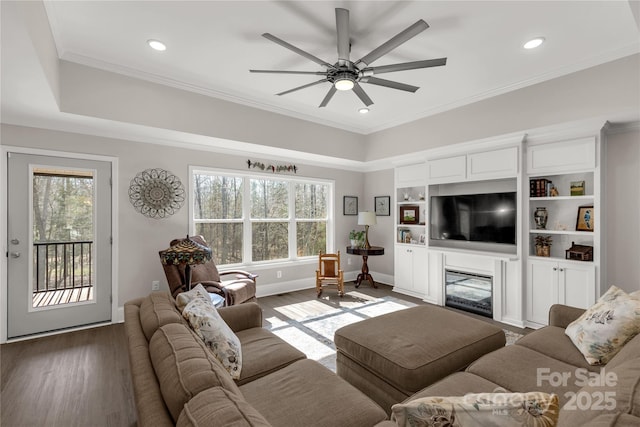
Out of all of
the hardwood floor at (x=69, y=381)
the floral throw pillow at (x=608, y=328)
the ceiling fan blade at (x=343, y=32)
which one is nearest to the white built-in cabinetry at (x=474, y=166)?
the hardwood floor at (x=69, y=381)

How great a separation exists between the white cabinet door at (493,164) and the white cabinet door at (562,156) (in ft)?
0.57

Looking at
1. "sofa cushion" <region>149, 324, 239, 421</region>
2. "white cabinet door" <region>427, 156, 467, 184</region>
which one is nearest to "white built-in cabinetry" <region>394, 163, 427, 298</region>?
"white cabinet door" <region>427, 156, 467, 184</region>

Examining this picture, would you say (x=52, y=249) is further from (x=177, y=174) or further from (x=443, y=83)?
(x=443, y=83)

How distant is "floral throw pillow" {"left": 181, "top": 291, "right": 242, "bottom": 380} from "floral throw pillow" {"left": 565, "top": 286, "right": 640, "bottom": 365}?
2132 mm

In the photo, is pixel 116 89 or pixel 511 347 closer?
pixel 511 347

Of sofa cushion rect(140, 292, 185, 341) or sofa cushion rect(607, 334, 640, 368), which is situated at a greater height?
sofa cushion rect(140, 292, 185, 341)

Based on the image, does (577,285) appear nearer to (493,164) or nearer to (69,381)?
(493,164)

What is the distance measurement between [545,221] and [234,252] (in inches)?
175

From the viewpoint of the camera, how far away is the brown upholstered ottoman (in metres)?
1.84

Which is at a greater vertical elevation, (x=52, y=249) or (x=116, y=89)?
(x=116, y=89)

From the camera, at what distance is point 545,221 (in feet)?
12.6

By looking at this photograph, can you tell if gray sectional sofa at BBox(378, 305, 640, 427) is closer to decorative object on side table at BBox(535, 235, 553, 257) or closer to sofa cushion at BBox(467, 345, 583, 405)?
sofa cushion at BBox(467, 345, 583, 405)

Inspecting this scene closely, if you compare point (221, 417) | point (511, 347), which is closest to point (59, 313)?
point (221, 417)

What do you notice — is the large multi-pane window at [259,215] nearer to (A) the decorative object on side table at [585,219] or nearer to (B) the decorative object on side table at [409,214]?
(B) the decorative object on side table at [409,214]
